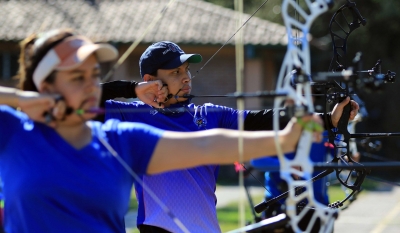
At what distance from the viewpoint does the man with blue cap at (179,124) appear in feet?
12.9

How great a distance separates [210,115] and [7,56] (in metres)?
15.7

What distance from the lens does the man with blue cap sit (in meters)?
3.94

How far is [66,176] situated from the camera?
248 centimetres

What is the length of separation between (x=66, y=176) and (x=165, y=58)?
6.13 feet

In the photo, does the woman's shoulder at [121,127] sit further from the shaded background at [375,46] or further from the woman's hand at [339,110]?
the shaded background at [375,46]

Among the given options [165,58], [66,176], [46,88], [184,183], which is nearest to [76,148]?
[66,176]

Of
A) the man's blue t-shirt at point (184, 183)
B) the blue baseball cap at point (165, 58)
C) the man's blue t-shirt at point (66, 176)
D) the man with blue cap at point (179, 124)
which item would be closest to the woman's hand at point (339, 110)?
the man with blue cap at point (179, 124)

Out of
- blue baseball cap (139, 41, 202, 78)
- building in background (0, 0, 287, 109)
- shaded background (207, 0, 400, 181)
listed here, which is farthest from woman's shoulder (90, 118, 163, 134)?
shaded background (207, 0, 400, 181)

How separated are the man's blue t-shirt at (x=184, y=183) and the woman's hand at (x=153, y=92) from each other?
80 millimetres

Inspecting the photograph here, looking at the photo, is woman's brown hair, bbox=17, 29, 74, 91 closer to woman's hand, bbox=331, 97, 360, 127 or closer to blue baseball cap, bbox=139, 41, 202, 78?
blue baseball cap, bbox=139, 41, 202, 78

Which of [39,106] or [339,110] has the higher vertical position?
[39,106]

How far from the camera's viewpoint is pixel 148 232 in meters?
4.02

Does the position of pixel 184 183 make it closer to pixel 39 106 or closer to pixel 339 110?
pixel 339 110

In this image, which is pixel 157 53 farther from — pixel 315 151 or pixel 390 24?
pixel 390 24
